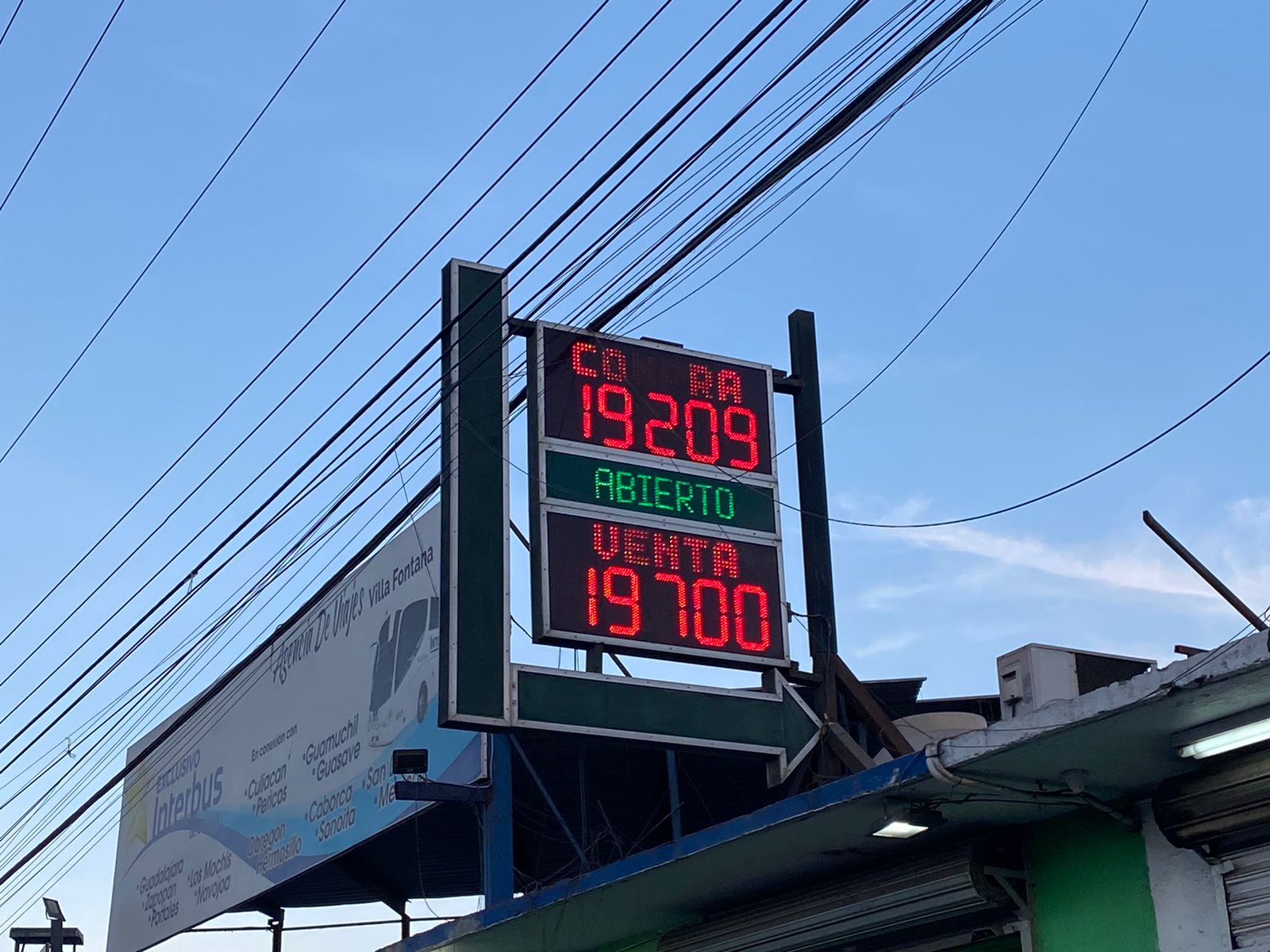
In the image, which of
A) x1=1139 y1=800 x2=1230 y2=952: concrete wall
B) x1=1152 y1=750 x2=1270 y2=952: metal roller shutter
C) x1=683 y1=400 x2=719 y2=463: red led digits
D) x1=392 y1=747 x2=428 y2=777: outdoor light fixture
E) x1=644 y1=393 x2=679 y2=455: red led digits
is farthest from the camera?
x1=392 y1=747 x2=428 y2=777: outdoor light fixture

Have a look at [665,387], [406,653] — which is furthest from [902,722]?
[406,653]

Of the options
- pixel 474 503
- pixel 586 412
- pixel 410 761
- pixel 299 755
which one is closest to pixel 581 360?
pixel 586 412

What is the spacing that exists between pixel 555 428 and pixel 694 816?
1040 cm

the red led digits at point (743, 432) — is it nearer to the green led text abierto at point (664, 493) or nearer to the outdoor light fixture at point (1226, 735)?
the green led text abierto at point (664, 493)

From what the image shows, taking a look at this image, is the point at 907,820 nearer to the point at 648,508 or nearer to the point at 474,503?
the point at 648,508

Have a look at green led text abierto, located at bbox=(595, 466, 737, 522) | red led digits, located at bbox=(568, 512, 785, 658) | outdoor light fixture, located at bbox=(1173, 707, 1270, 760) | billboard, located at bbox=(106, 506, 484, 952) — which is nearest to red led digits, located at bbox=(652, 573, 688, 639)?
red led digits, located at bbox=(568, 512, 785, 658)

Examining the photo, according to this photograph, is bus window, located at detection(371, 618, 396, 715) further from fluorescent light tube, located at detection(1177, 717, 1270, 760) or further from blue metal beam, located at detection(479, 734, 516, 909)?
fluorescent light tube, located at detection(1177, 717, 1270, 760)

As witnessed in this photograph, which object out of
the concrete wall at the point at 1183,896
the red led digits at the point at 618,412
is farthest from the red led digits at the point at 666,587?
the concrete wall at the point at 1183,896

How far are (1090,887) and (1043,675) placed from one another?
140 centimetres

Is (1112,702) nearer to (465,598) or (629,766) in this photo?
(465,598)

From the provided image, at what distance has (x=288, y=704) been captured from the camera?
24.1 m

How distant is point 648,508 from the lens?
14203 mm

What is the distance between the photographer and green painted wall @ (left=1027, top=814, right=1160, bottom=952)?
9656 mm

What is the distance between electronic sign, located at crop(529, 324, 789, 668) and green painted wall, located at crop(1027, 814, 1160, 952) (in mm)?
4022
